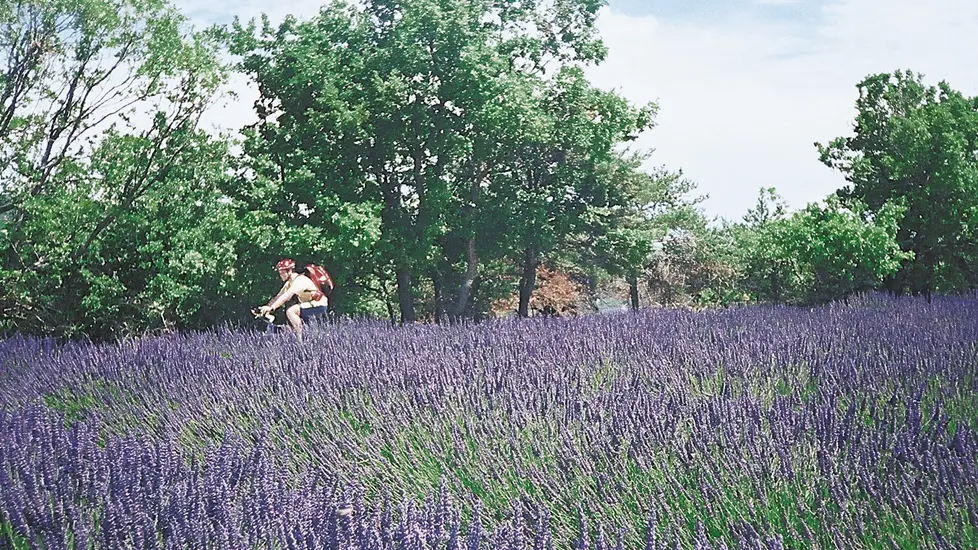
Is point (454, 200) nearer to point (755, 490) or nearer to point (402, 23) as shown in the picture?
point (402, 23)

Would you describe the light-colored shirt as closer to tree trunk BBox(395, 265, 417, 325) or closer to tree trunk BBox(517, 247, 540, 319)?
tree trunk BBox(395, 265, 417, 325)

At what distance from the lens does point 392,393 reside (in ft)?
16.1

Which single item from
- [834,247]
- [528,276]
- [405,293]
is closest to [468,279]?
[405,293]

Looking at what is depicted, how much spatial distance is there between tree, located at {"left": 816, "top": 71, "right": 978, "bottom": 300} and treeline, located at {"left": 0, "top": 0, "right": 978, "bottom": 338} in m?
0.04

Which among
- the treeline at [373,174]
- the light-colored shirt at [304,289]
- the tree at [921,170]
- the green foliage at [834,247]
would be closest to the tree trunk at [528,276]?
the treeline at [373,174]

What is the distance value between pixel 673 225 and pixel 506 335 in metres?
13.4

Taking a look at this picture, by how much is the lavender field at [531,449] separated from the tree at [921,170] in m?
9.93

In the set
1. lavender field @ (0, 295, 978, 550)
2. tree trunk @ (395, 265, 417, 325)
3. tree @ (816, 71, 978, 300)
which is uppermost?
tree @ (816, 71, 978, 300)

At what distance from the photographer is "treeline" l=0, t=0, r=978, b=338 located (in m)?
13.8

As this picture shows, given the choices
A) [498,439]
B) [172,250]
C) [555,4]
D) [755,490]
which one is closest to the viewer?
[755,490]

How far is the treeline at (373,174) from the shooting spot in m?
13.8

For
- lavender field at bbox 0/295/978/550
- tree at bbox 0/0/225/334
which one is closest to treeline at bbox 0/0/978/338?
tree at bbox 0/0/225/334

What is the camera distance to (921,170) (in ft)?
52.1

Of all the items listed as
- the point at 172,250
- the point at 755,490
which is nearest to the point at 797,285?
the point at 172,250
